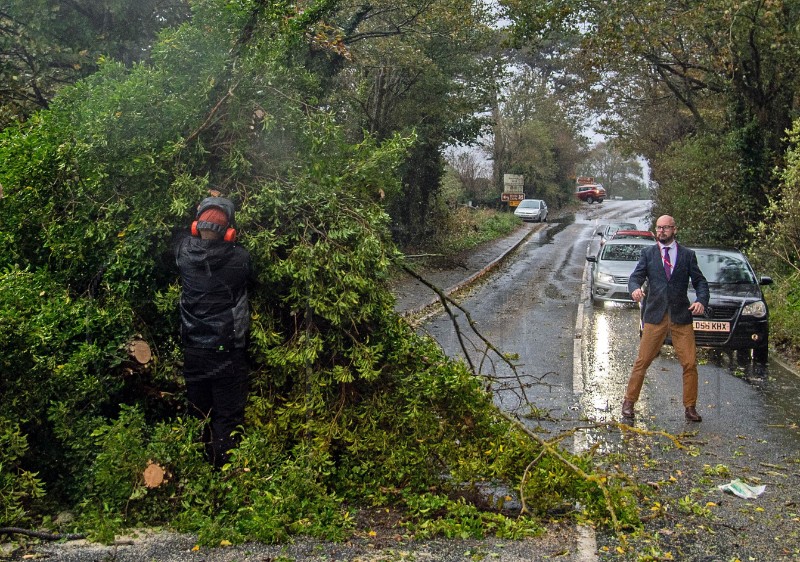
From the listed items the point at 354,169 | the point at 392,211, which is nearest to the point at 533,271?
the point at 392,211

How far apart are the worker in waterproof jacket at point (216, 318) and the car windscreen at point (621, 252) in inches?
633

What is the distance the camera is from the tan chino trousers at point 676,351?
8539mm

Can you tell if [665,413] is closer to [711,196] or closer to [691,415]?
[691,415]

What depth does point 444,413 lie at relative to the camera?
5.89m

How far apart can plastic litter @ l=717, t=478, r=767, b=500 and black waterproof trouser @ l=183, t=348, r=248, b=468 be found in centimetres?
357

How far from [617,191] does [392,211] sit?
257 feet

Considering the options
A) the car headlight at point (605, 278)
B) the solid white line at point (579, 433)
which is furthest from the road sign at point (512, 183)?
the car headlight at point (605, 278)

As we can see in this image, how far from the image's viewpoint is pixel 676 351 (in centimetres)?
862

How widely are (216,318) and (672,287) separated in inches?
197

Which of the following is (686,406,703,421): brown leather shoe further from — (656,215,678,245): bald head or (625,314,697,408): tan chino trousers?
(656,215,678,245): bald head

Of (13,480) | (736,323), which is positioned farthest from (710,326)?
(13,480)

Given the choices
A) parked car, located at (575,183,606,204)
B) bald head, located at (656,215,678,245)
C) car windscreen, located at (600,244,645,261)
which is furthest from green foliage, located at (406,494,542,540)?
parked car, located at (575,183,606,204)

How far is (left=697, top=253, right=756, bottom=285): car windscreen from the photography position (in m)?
13.6

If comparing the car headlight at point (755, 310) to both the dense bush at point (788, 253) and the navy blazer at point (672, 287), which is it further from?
the navy blazer at point (672, 287)
